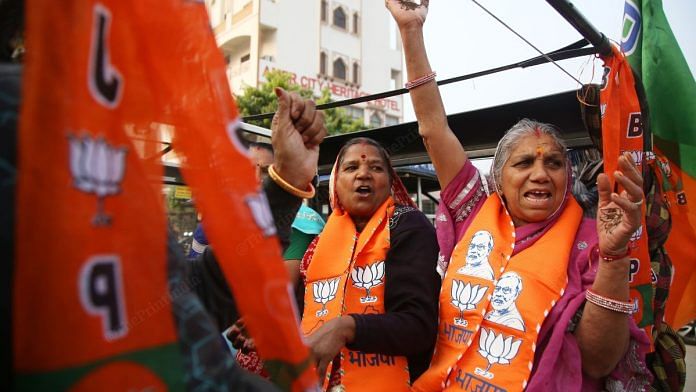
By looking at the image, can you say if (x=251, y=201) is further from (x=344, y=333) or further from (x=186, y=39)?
(x=344, y=333)

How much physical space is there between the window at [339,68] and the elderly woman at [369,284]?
25.1 metres

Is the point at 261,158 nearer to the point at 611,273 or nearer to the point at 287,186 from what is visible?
the point at 287,186

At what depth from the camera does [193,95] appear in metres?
0.60

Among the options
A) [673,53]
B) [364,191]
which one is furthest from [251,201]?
[673,53]

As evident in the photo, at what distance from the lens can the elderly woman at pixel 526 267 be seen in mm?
1371

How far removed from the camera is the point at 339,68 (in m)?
26.4

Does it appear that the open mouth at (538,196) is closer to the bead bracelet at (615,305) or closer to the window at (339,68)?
A: the bead bracelet at (615,305)

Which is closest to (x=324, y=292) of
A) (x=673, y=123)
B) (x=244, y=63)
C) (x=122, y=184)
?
(x=122, y=184)

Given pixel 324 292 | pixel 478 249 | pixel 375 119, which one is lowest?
pixel 324 292

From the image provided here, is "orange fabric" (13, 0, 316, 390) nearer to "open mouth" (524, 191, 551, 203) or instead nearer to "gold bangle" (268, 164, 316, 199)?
"gold bangle" (268, 164, 316, 199)

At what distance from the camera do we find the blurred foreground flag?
6.59ft

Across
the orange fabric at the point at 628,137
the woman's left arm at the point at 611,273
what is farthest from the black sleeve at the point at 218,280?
the orange fabric at the point at 628,137

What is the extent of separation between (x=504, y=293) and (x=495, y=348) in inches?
7.7

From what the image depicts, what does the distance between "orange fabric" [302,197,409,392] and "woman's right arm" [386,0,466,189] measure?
1.02 feet
